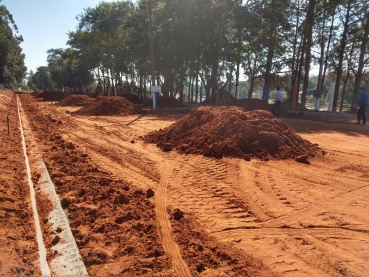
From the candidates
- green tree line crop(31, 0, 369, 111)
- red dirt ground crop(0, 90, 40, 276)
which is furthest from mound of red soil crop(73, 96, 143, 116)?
red dirt ground crop(0, 90, 40, 276)

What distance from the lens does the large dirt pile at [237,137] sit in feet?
25.2

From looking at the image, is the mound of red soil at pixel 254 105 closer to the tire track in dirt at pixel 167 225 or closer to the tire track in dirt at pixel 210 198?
the tire track in dirt at pixel 210 198

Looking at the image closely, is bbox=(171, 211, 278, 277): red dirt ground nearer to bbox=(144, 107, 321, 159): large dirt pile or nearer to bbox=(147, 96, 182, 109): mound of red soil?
bbox=(144, 107, 321, 159): large dirt pile

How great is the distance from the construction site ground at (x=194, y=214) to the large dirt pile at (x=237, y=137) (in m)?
0.49

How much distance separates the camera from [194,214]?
4.21 metres

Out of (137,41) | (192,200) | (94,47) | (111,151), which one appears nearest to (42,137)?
(111,151)

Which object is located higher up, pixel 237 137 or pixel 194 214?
pixel 237 137

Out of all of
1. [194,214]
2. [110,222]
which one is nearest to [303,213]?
[194,214]

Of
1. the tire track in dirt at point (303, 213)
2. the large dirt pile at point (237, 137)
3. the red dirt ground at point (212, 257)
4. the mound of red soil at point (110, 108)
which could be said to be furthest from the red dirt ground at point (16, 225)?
the mound of red soil at point (110, 108)

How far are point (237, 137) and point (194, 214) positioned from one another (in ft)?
13.5

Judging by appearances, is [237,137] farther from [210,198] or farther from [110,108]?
[110,108]

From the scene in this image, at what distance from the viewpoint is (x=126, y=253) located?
3.20 m

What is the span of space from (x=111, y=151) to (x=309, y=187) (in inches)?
202

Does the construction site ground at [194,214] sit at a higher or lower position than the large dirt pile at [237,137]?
lower
